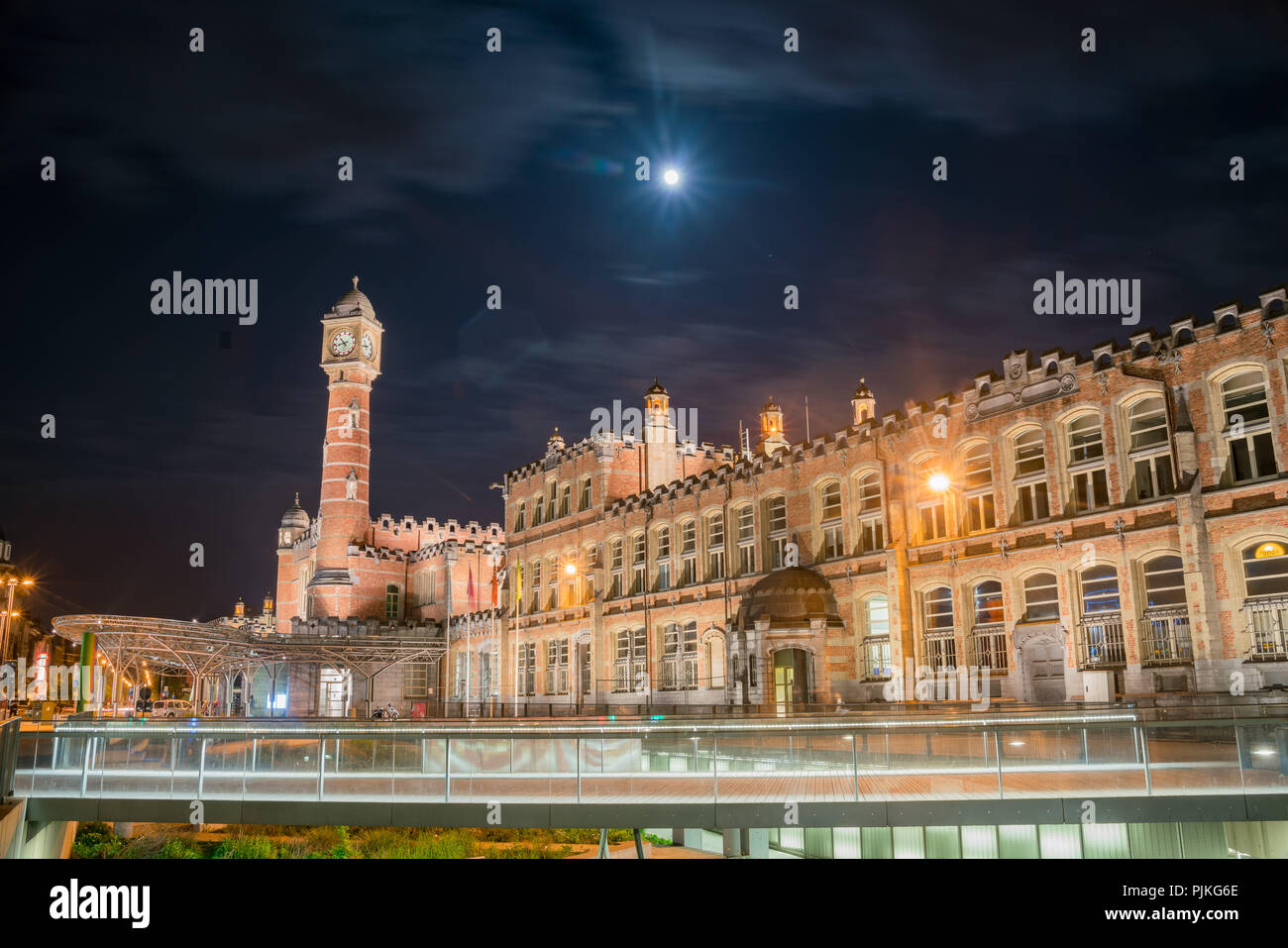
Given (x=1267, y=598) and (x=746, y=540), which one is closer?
(x=1267, y=598)

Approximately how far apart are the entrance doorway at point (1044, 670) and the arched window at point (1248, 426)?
7623 mm

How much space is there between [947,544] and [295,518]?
91994 millimetres

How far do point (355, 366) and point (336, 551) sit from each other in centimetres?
1476

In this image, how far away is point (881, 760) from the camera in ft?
50.8

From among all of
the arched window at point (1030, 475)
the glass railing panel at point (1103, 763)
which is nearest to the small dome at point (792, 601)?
the arched window at point (1030, 475)

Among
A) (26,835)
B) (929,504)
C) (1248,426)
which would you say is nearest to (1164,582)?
(1248,426)

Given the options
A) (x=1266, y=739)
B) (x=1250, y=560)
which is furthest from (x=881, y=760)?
(x=1250, y=560)

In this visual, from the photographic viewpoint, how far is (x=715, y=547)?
46656mm

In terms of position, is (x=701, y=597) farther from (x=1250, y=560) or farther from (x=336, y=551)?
(x=336, y=551)

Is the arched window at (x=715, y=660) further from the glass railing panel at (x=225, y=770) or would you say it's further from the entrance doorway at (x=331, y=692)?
the entrance doorway at (x=331, y=692)

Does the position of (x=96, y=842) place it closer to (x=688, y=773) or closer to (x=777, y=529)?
(x=688, y=773)

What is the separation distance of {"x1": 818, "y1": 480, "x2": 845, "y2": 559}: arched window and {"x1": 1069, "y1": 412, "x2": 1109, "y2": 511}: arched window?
33.8 ft
